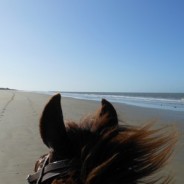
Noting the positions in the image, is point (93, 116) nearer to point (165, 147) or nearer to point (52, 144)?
point (52, 144)

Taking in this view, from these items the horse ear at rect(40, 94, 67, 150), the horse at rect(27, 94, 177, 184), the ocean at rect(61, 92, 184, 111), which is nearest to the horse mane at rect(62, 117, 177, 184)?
the horse at rect(27, 94, 177, 184)

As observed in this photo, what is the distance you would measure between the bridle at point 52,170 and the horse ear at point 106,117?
172 mm

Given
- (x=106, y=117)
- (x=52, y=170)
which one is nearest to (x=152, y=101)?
(x=106, y=117)

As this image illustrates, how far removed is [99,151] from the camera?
4.00 ft

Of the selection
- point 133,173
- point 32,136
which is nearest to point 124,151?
point 133,173

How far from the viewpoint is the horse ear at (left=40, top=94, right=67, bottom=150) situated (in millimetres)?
1290

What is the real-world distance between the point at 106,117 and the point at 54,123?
0.23 m

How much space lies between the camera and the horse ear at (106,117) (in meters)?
1.36

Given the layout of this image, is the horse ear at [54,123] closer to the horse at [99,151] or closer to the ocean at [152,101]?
the horse at [99,151]

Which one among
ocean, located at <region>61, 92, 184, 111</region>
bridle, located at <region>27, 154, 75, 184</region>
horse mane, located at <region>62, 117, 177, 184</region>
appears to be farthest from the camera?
ocean, located at <region>61, 92, 184, 111</region>

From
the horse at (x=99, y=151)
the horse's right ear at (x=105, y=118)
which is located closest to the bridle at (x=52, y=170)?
the horse at (x=99, y=151)

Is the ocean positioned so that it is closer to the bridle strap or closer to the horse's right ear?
the horse's right ear

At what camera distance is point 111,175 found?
1176 mm

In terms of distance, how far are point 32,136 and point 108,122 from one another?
26.8ft
